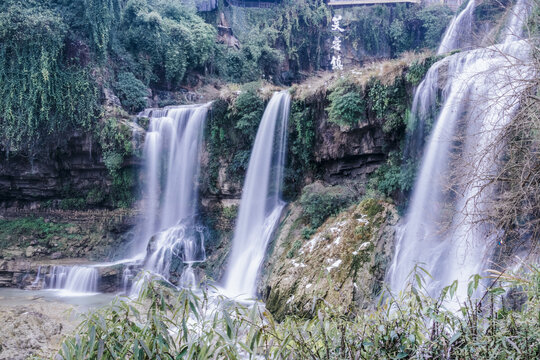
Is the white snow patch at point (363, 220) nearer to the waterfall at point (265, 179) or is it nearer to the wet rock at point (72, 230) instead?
the waterfall at point (265, 179)

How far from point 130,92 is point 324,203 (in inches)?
484

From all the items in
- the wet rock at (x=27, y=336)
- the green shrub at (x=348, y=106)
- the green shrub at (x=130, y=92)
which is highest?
the green shrub at (x=130, y=92)

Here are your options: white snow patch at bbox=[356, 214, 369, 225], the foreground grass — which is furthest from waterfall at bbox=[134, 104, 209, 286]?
the foreground grass

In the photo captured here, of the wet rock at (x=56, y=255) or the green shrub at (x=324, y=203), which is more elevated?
the green shrub at (x=324, y=203)

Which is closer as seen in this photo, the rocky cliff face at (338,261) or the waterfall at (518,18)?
the waterfall at (518,18)

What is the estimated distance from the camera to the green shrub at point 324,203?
11.1m

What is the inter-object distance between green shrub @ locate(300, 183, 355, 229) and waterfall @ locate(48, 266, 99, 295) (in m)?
7.72

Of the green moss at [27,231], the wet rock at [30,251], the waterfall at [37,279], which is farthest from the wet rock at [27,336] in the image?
the green moss at [27,231]

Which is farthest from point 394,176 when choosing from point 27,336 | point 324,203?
point 27,336

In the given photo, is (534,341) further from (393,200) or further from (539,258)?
(393,200)

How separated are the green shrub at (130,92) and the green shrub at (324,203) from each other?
1126 centimetres

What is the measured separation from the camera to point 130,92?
61.5 feet

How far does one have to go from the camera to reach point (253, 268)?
11867 millimetres

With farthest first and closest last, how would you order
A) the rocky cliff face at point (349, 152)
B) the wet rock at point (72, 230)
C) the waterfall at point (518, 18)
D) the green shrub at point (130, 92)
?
1. the green shrub at point (130, 92)
2. the wet rock at point (72, 230)
3. the rocky cliff face at point (349, 152)
4. the waterfall at point (518, 18)
